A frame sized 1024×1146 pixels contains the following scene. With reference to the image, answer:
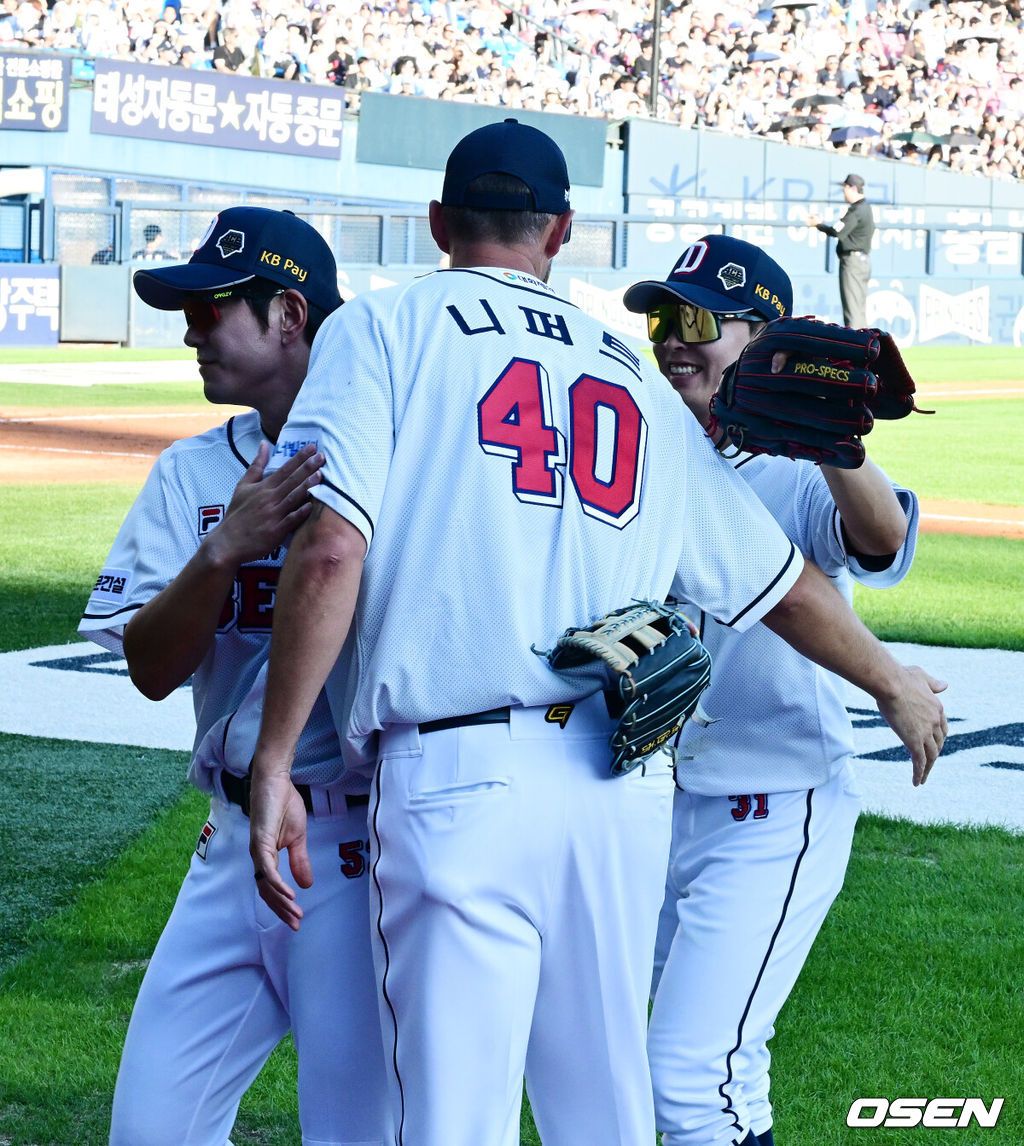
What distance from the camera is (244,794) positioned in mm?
2373

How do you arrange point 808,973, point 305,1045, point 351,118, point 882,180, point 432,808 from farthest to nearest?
point 882,180
point 351,118
point 808,973
point 305,1045
point 432,808

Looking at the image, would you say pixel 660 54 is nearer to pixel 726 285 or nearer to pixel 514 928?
pixel 726 285

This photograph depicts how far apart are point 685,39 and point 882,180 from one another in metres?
6.00

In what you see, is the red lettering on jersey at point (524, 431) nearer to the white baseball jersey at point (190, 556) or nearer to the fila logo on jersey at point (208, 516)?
the white baseball jersey at point (190, 556)

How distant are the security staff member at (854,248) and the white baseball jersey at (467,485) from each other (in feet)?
65.0

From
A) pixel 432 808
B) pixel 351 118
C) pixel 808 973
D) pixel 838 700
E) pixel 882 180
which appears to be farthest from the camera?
pixel 882 180

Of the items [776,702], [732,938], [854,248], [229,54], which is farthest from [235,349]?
[229,54]

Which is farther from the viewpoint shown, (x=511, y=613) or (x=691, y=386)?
(x=691, y=386)

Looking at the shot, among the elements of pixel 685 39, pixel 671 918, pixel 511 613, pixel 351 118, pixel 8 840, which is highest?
pixel 685 39

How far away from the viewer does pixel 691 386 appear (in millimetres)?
3125

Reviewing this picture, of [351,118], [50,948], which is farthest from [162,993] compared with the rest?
[351,118]

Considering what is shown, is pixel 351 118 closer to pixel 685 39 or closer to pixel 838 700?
pixel 685 39

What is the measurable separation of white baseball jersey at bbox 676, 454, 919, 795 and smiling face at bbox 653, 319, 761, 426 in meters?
0.19

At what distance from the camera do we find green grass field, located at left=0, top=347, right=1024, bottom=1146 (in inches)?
138
